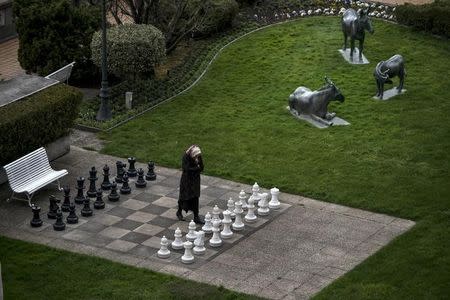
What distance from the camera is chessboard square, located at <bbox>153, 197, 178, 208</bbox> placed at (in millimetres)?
24953

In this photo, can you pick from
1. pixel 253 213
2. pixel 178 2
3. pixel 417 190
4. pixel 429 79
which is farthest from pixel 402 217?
pixel 178 2

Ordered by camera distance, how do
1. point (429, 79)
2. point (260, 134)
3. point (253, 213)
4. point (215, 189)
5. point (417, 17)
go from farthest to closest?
point (417, 17) < point (429, 79) < point (260, 134) < point (215, 189) < point (253, 213)

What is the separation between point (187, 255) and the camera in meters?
21.9

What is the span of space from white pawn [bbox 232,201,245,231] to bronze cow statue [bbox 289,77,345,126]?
702cm

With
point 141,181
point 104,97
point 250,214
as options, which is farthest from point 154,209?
point 104,97

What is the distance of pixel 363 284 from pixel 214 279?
2.77 meters

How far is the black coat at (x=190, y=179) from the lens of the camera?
23.3 metres

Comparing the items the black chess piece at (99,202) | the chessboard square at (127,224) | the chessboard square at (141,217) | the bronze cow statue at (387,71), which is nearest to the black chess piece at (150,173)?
the black chess piece at (99,202)

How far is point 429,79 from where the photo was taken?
3359 centimetres

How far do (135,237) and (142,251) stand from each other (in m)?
0.79

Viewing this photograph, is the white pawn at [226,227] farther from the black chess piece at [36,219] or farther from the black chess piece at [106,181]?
the black chess piece at [36,219]

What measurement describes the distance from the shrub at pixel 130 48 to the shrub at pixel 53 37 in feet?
3.48

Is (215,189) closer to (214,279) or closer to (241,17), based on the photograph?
(214,279)

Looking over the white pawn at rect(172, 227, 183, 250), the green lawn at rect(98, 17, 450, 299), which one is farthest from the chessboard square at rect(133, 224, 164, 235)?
the green lawn at rect(98, 17, 450, 299)
